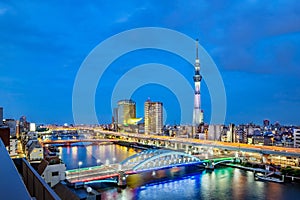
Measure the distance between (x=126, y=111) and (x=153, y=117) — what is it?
24.7 ft

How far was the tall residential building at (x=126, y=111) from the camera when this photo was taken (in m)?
31.8

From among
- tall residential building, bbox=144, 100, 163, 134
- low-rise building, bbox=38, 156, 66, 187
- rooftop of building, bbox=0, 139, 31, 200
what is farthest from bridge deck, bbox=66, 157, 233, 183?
tall residential building, bbox=144, 100, 163, 134

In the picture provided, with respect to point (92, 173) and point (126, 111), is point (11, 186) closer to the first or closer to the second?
point (92, 173)

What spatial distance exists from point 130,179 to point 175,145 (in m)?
8.18

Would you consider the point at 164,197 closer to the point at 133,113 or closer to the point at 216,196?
the point at 216,196

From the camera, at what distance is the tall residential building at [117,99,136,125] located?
31.8 metres

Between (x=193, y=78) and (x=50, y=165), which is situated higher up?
(x=193, y=78)

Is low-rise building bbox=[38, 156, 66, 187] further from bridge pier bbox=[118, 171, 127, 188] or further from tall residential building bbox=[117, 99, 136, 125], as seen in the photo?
tall residential building bbox=[117, 99, 136, 125]

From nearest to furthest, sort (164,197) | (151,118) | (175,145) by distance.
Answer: (164,197) → (175,145) → (151,118)

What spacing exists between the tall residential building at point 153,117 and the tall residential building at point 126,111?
5.96m

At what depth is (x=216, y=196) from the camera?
507 cm

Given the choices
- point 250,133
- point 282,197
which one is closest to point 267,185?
point 282,197

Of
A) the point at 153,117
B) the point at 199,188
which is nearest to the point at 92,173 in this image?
the point at 199,188

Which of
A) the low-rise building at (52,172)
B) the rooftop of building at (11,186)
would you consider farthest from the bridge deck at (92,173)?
the rooftop of building at (11,186)
